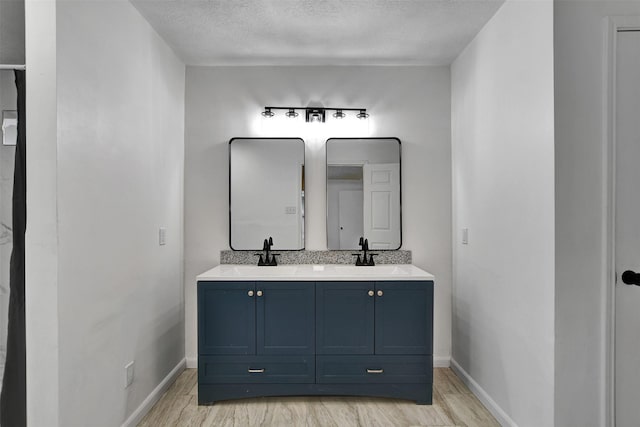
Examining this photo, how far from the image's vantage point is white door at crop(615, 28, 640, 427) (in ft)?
5.97

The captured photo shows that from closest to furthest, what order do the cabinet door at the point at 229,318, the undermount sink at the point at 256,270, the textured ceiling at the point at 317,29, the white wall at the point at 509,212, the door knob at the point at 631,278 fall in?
the door knob at the point at 631,278, the white wall at the point at 509,212, the textured ceiling at the point at 317,29, the cabinet door at the point at 229,318, the undermount sink at the point at 256,270

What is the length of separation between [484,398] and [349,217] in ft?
5.23

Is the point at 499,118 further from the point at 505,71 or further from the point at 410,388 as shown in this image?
the point at 410,388

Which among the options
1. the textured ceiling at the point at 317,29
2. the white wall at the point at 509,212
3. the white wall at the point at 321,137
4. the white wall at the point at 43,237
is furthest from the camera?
the white wall at the point at 321,137

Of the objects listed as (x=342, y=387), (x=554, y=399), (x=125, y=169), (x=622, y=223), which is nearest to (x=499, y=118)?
(x=622, y=223)

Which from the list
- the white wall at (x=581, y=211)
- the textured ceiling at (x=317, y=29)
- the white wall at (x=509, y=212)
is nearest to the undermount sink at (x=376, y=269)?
the white wall at (x=509, y=212)

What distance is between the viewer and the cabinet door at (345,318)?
266 centimetres

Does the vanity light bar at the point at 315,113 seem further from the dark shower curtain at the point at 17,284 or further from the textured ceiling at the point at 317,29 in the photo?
the dark shower curtain at the point at 17,284

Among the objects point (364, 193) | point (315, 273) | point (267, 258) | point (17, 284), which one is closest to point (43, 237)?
point (17, 284)

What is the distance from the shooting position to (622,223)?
1827mm

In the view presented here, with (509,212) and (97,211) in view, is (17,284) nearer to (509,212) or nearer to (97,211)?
(97,211)

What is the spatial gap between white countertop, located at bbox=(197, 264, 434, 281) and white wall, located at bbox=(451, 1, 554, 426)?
0.46 metres

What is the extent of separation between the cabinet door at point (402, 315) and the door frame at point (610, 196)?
1.01m

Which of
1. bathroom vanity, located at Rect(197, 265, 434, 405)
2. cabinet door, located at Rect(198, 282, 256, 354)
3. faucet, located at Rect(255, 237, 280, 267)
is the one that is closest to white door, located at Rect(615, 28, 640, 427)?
bathroom vanity, located at Rect(197, 265, 434, 405)
